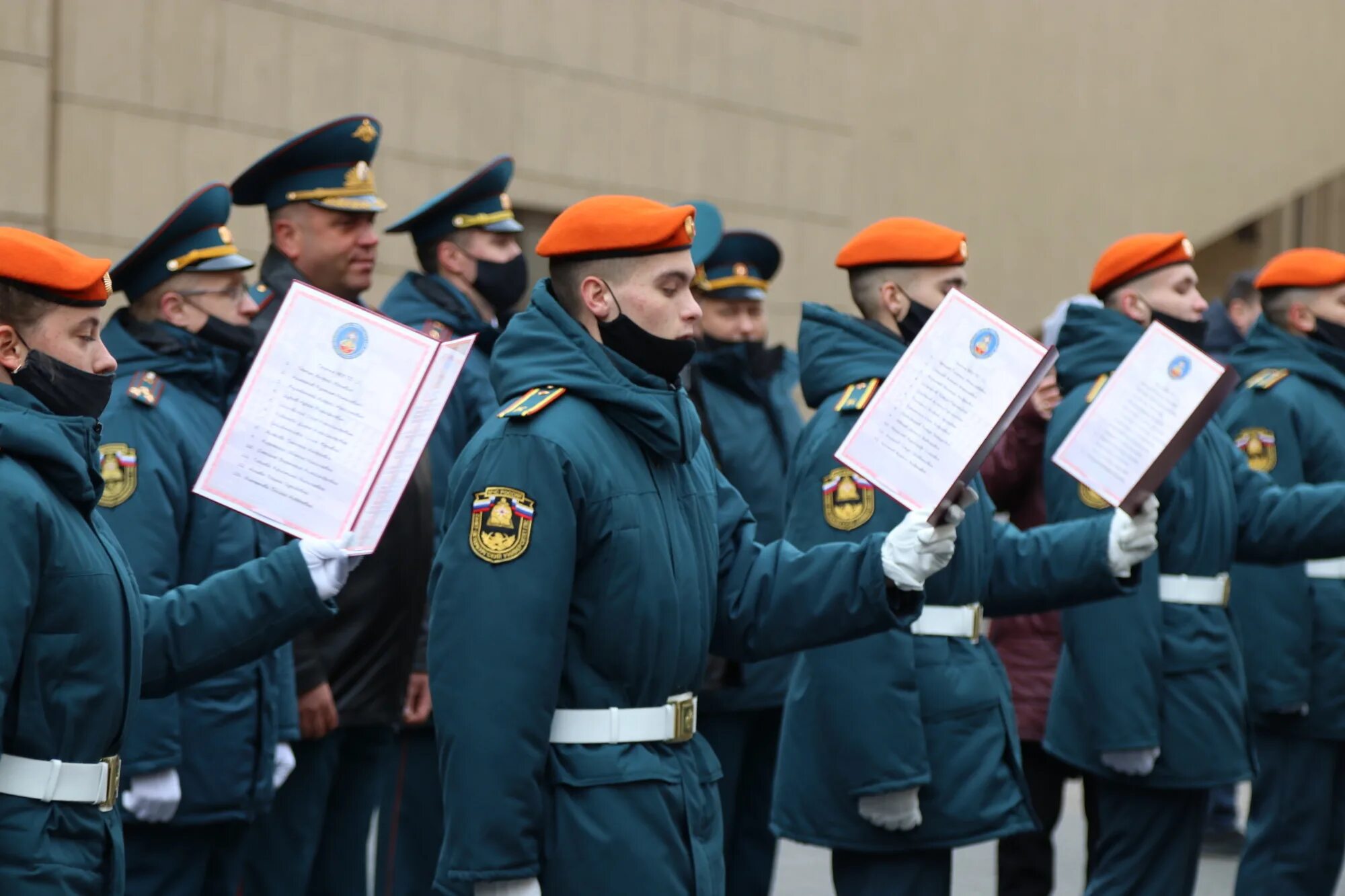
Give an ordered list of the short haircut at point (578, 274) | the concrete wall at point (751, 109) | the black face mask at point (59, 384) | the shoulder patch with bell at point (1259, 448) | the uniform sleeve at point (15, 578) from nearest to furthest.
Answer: the uniform sleeve at point (15, 578) < the black face mask at point (59, 384) < the short haircut at point (578, 274) < the shoulder patch with bell at point (1259, 448) < the concrete wall at point (751, 109)

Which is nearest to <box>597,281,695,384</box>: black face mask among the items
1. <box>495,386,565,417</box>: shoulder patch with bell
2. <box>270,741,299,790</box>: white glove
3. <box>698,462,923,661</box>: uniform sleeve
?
<box>495,386,565,417</box>: shoulder patch with bell

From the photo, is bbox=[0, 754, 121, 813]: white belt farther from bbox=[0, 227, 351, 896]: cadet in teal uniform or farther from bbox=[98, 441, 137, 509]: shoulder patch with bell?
bbox=[98, 441, 137, 509]: shoulder patch with bell

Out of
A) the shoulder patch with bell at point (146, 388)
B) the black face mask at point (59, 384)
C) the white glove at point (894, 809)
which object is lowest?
the white glove at point (894, 809)

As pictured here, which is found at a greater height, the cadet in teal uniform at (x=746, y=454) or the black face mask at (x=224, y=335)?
→ the black face mask at (x=224, y=335)

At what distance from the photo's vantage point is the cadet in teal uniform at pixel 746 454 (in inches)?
266

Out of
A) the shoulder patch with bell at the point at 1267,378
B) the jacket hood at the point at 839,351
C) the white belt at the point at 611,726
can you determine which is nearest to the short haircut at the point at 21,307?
the white belt at the point at 611,726

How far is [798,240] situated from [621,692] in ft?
36.2

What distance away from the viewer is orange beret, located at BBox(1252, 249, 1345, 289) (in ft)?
24.3

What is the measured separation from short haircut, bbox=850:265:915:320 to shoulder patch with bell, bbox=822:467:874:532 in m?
0.60

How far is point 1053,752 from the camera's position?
616 centimetres

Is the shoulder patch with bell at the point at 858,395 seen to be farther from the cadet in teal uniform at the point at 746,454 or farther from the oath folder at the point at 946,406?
the cadet in teal uniform at the point at 746,454

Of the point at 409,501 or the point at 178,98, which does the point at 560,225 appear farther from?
the point at 178,98

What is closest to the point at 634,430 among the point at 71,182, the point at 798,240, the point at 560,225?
the point at 560,225

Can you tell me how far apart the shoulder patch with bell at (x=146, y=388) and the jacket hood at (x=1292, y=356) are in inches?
147
